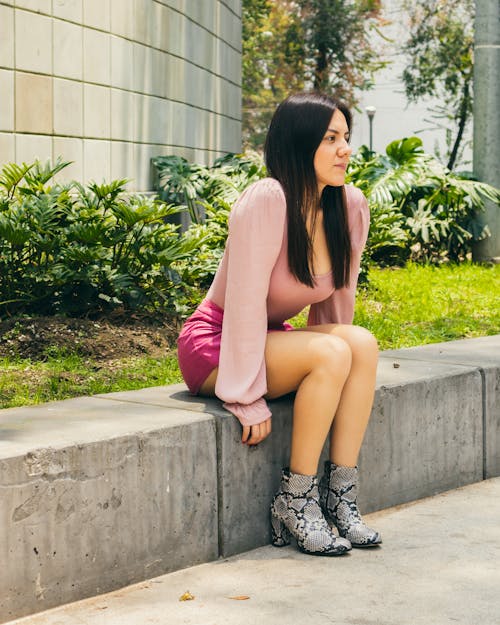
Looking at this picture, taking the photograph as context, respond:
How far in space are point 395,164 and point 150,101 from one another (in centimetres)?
390

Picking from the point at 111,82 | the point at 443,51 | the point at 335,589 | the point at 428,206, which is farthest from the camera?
the point at 443,51

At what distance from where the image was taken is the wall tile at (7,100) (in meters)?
7.74

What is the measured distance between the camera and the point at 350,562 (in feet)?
11.9

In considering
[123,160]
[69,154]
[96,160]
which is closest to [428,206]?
[123,160]

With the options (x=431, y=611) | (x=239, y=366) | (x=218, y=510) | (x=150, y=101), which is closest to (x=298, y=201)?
(x=239, y=366)

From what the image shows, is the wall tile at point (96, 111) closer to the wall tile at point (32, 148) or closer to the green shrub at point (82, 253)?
the wall tile at point (32, 148)

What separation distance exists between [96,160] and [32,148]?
101cm

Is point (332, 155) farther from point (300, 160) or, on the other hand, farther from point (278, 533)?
point (278, 533)

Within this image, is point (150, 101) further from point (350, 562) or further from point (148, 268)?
point (350, 562)

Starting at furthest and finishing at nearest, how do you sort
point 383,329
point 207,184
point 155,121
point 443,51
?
point 443,51, point 155,121, point 207,184, point 383,329

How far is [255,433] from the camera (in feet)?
12.2

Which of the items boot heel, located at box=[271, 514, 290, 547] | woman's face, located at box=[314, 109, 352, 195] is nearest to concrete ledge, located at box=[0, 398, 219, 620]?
boot heel, located at box=[271, 514, 290, 547]

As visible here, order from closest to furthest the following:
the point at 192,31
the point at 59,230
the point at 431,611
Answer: the point at 431,611, the point at 59,230, the point at 192,31

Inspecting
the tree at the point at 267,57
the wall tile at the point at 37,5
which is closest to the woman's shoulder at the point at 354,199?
the wall tile at the point at 37,5
